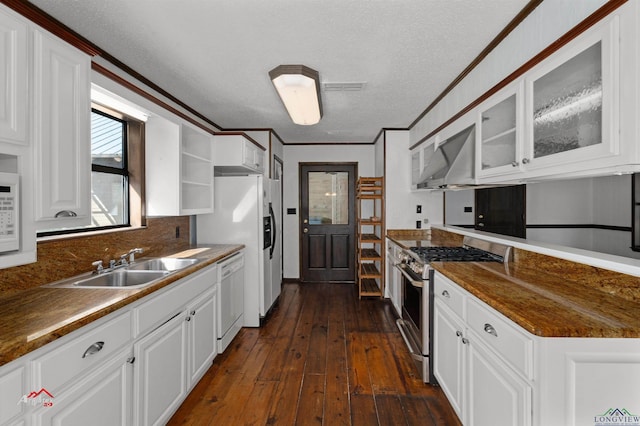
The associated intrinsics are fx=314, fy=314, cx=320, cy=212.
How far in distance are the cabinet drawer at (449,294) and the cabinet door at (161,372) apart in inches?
69.2

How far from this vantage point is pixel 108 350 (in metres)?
1.42

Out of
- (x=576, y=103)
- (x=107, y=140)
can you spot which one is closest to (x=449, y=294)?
(x=576, y=103)

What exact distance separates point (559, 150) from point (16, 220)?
2.36 meters

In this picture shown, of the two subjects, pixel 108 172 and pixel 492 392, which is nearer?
pixel 492 392

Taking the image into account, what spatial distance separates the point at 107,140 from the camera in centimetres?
252

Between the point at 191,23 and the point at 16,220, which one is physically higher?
the point at 191,23

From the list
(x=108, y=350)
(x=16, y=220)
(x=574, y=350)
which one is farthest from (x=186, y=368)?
(x=574, y=350)

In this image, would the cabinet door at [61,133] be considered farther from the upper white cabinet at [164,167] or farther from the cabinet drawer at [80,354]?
the upper white cabinet at [164,167]

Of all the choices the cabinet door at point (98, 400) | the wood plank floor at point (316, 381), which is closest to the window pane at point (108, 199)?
the cabinet door at point (98, 400)

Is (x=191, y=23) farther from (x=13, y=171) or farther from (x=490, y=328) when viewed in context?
(x=490, y=328)

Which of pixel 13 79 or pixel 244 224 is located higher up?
pixel 13 79

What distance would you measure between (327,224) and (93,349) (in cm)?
440

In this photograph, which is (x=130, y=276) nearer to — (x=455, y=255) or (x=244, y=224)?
(x=244, y=224)

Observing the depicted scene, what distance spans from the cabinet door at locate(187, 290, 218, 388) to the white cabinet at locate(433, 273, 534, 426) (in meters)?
1.76
